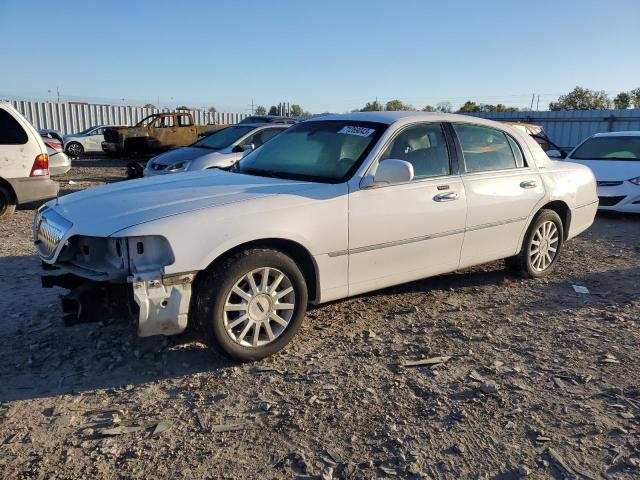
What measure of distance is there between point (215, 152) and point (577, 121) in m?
20.6

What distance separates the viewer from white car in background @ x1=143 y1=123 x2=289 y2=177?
9.96 m

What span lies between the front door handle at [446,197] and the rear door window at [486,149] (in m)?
0.37

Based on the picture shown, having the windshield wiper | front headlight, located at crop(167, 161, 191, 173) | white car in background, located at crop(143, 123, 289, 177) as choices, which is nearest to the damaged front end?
the windshield wiper

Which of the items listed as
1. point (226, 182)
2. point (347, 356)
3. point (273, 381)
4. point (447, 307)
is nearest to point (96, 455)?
point (273, 381)

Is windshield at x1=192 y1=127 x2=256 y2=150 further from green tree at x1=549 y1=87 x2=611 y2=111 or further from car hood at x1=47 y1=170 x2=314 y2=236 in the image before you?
green tree at x1=549 y1=87 x2=611 y2=111

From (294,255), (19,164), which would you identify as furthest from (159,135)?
(294,255)

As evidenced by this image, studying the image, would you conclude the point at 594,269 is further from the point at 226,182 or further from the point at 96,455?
the point at 96,455

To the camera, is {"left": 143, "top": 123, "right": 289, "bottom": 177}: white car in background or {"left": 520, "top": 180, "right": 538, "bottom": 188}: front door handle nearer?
{"left": 520, "top": 180, "right": 538, "bottom": 188}: front door handle

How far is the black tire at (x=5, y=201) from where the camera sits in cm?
814

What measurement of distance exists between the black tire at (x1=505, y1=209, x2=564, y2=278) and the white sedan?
1.0 inches

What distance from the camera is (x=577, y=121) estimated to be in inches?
984

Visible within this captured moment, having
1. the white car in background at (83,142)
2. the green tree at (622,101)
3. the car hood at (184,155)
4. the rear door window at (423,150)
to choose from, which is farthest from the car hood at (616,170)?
the green tree at (622,101)

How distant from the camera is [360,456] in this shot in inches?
106

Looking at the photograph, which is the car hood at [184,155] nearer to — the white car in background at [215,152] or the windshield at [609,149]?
the white car in background at [215,152]
